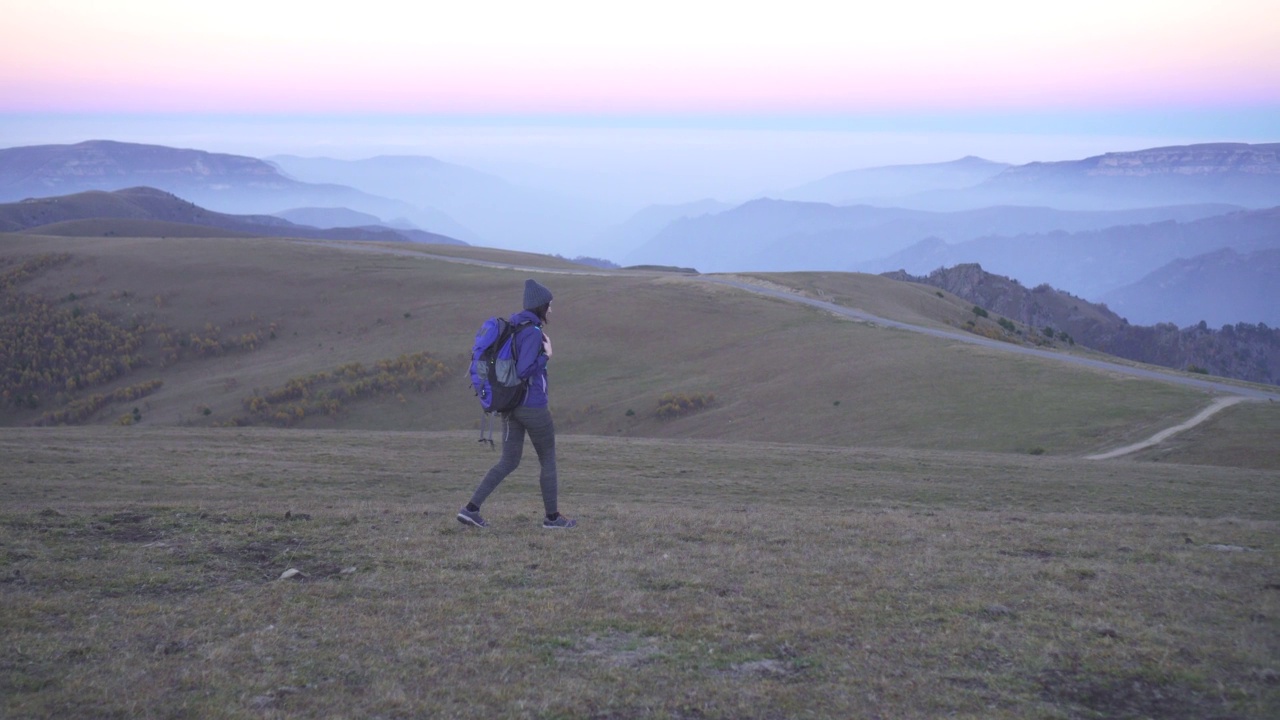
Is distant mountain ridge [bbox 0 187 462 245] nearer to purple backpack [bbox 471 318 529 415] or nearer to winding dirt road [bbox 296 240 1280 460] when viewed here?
winding dirt road [bbox 296 240 1280 460]

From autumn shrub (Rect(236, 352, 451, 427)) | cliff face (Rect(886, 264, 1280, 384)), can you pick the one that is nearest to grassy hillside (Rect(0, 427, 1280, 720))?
autumn shrub (Rect(236, 352, 451, 427))

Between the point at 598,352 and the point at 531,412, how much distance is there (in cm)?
3168

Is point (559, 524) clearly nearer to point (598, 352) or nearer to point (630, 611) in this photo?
point (630, 611)

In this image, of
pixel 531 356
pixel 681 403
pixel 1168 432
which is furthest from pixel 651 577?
pixel 681 403

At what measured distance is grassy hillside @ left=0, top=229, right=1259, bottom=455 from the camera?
2667cm

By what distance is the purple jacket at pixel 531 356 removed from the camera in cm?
937

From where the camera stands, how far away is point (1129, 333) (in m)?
98.0

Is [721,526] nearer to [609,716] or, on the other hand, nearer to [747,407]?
[609,716]

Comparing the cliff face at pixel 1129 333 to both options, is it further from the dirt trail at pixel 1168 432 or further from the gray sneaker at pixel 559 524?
the gray sneaker at pixel 559 524

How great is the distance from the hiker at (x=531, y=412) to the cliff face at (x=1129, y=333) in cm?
9407

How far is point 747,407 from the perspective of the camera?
102 feet

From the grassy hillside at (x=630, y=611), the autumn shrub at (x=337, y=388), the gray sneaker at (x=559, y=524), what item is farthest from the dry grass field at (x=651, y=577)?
the autumn shrub at (x=337, y=388)

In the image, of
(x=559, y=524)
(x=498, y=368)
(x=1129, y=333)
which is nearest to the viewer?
(x=498, y=368)

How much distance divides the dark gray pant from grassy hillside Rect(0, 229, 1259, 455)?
1685cm
